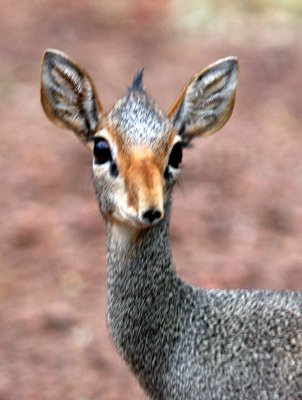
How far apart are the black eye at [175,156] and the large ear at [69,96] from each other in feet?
1.16

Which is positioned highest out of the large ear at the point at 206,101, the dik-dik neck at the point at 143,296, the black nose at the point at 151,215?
the large ear at the point at 206,101

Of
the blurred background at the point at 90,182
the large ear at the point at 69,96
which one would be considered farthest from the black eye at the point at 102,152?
the blurred background at the point at 90,182

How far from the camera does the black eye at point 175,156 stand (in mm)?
4529

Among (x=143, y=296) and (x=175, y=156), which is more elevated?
(x=175, y=156)

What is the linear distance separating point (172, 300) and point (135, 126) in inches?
29.0

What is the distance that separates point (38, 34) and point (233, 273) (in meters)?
3.80

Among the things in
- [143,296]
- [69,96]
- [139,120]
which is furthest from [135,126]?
[143,296]

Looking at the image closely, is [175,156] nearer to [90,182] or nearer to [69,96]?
[69,96]

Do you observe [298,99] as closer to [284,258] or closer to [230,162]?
[230,162]

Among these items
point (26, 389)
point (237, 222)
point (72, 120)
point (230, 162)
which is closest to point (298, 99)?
point (230, 162)

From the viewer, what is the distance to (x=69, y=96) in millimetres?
4836

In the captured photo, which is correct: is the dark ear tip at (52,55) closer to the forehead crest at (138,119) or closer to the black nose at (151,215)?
the forehead crest at (138,119)

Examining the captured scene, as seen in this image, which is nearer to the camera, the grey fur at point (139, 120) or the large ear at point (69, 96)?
the grey fur at point (139, 120)

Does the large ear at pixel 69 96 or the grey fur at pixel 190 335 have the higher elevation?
the large ear at pixel 69 96
